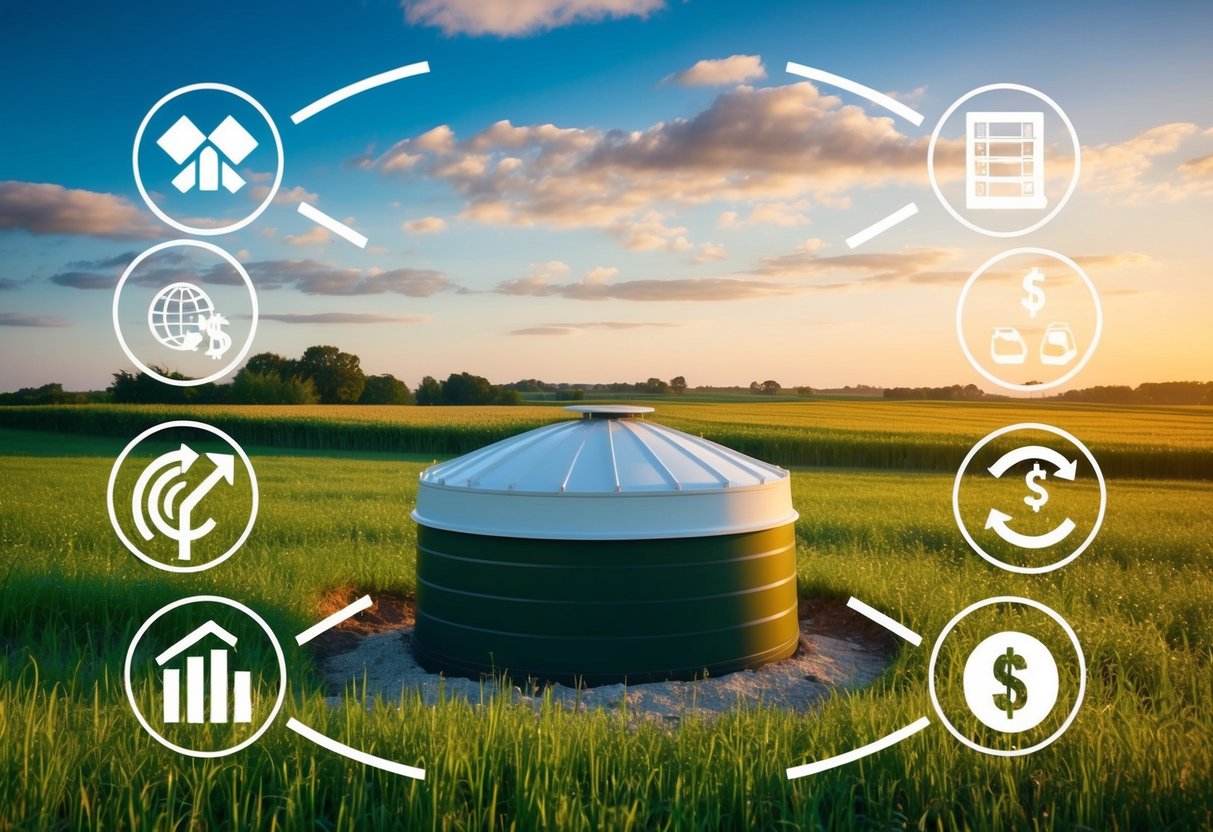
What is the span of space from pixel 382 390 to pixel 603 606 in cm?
4839

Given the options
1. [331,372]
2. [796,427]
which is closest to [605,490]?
[796,427]

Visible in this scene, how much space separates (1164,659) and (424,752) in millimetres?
5830

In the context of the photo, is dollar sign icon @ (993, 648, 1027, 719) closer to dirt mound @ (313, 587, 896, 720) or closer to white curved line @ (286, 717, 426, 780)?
dirt mound @ (313, 587, 896, 720)

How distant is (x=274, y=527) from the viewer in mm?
13711

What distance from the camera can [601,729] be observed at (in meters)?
5.10

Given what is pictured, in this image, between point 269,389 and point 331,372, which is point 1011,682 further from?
point 331,372

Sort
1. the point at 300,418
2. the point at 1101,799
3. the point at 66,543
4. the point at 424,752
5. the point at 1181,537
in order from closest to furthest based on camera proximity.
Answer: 1. the point at 1101,799
2. the point at 424,752
3. the point at 66,543
4. the point at 1181,537
5. the point at 300,418

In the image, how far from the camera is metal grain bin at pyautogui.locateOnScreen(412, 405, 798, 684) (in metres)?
7.05

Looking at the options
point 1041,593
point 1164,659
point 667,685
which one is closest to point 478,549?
point 667,685

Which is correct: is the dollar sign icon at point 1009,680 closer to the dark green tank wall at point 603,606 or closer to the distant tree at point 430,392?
the dark green tank wall at point 603,606

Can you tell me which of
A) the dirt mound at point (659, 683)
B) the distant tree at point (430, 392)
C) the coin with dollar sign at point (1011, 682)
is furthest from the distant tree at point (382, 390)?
the coin with dollar sign at point (1011, 682)

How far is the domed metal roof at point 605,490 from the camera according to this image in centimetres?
703

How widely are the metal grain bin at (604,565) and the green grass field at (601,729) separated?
873mm

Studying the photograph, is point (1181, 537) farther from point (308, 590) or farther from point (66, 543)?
point (66, 543)
